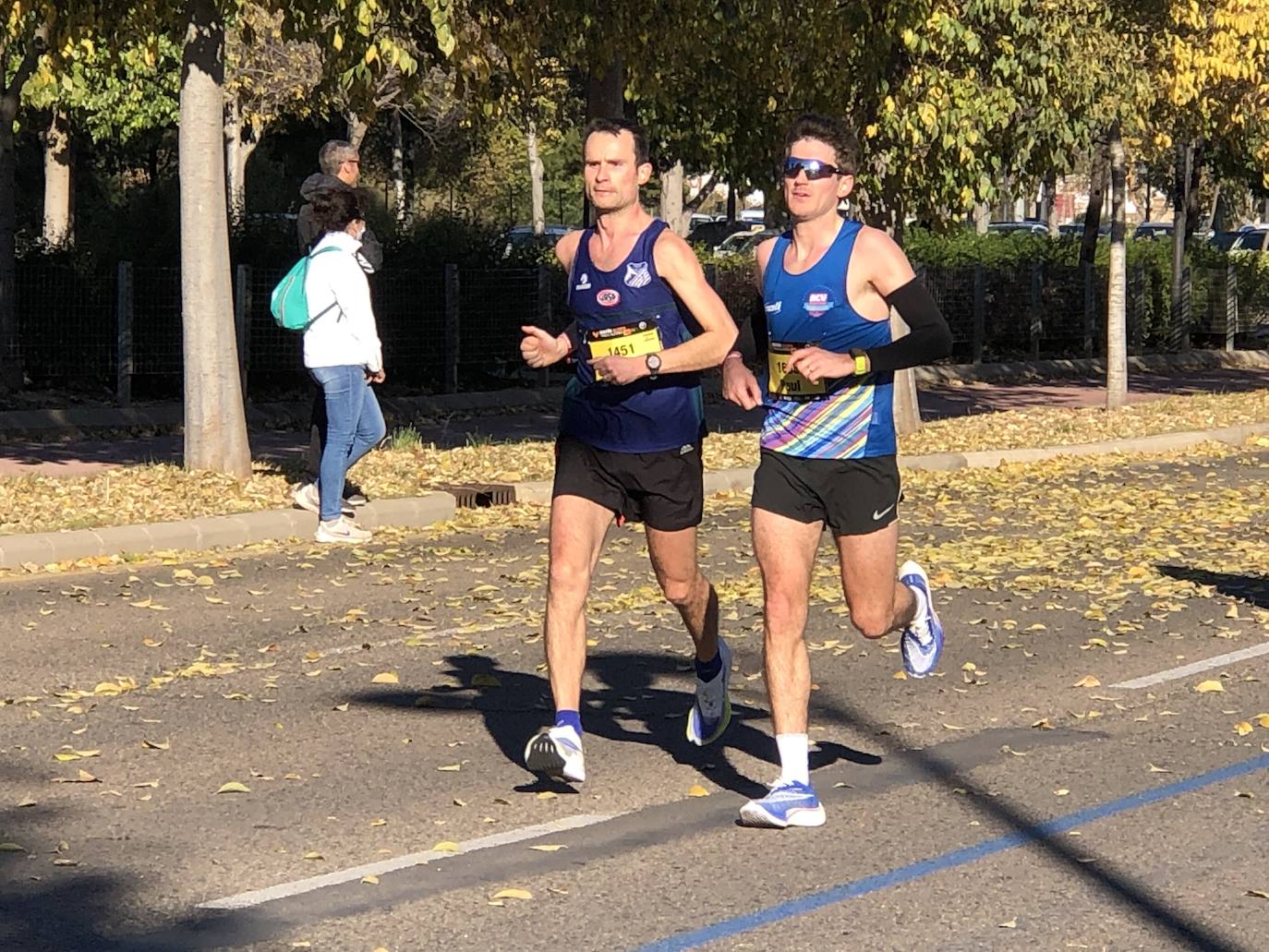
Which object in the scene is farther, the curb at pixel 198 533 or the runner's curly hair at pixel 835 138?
the curb at pixel 198 533

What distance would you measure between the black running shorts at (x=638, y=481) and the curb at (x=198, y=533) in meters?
5.82

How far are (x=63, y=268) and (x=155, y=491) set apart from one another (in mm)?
8235

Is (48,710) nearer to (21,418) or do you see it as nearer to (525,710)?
(525,710)

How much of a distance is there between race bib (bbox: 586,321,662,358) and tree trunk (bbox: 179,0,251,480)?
805 cm

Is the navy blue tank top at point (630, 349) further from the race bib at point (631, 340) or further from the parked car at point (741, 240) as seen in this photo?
the parked car at point (741, 240)

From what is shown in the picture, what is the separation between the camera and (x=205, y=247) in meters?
14.6

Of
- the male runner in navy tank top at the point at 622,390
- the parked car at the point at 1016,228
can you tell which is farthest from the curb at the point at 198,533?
the parked car at the point at 1016,228

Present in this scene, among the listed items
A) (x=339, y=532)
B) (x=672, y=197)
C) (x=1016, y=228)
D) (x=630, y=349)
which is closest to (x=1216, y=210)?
(x=1016, y=228)

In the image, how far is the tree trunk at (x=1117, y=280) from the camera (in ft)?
73.9

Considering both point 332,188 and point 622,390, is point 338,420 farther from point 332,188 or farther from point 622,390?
point 622,390

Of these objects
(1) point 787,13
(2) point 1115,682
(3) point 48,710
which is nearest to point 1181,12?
(1) point 787,13

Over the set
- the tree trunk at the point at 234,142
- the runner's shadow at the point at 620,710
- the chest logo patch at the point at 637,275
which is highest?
the tree trunk at the point at 234,142

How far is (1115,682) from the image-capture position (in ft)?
29.1

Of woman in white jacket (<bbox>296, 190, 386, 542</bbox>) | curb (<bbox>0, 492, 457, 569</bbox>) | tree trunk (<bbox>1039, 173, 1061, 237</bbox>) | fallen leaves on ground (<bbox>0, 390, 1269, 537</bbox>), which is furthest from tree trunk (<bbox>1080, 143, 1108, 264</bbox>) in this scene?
woman in white jacket (<bbox>296, 190, 386, 542</bbox>)
